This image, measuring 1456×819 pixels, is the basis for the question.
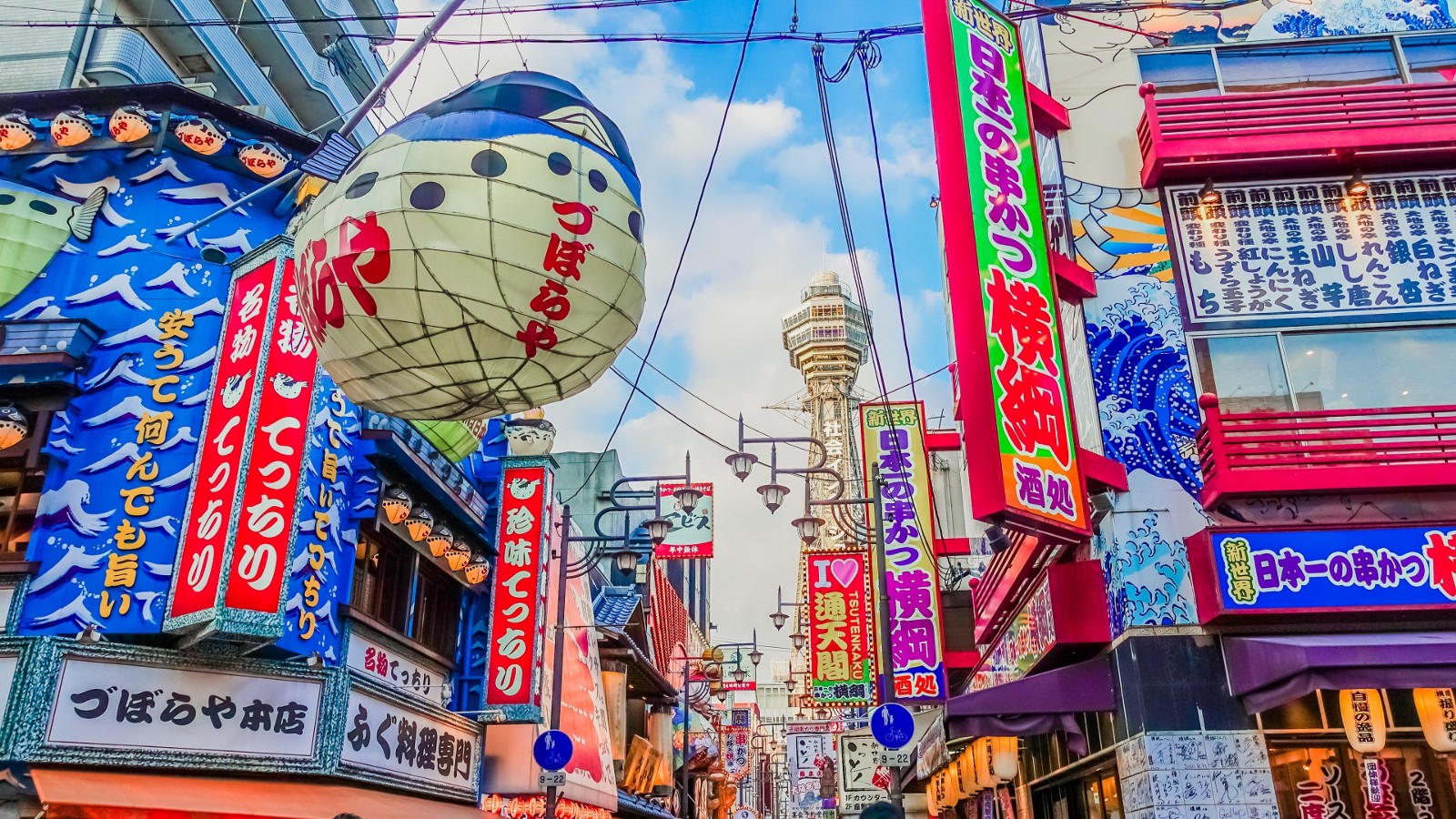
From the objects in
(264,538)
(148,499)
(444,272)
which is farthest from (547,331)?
(148,499)

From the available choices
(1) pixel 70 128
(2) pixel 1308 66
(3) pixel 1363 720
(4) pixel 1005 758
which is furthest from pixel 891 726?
(1) pixel 70 128

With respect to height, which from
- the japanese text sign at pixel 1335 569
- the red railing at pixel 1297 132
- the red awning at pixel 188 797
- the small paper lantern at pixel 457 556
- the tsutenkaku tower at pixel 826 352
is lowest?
the red awning at pixel 188 797

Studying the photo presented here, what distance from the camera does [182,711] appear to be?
36.8 feet

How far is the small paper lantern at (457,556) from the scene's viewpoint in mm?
16828

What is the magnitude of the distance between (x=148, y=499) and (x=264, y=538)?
190 cm

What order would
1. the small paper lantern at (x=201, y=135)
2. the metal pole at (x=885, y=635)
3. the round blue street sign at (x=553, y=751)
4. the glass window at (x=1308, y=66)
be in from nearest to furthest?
1. the small paper lantern at (x=201, y=135)
2. the metal pole at (x=885, y=635)
3. the glass window at (x=1308, y=66)
4. the round blue street sign at (x=553, y=751)

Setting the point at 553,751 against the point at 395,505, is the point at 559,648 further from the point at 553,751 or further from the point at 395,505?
the point at 395,505

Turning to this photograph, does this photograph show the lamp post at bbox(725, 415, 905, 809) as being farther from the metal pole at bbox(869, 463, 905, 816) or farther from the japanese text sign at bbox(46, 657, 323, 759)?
the japanese text sign at bbox(46, 657, 323, 759)

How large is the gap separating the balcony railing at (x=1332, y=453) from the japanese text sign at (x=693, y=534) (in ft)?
68.0

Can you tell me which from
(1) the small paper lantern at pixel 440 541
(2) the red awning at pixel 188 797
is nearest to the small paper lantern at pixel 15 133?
(1) the small paper lantern at pixel 440 541

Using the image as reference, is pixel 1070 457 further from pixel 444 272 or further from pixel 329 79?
pixel 329 79

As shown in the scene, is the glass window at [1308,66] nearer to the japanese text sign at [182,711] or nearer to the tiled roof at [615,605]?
the japanese text sign at [182,711]

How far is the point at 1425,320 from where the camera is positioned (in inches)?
498

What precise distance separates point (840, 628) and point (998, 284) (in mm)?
14735
